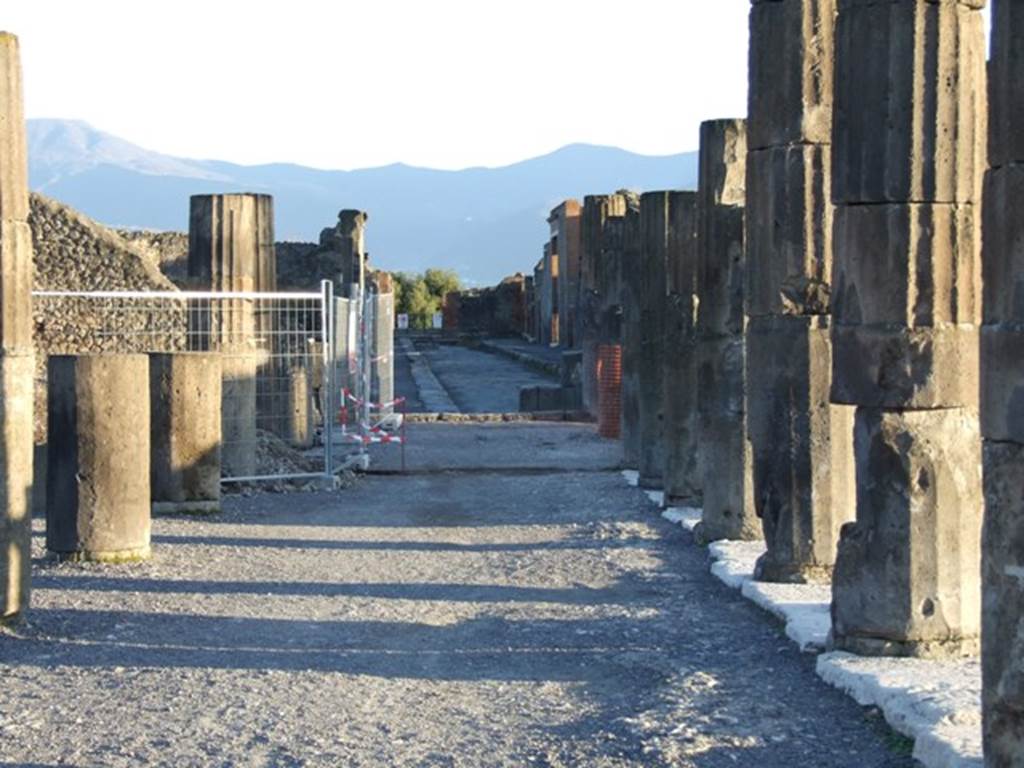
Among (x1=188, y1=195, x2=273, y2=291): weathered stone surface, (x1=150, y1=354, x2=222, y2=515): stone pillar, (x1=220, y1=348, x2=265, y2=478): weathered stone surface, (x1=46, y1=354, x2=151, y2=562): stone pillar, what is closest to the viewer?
(x1=46, y1=354, x2=151, y2=562): stone pillar

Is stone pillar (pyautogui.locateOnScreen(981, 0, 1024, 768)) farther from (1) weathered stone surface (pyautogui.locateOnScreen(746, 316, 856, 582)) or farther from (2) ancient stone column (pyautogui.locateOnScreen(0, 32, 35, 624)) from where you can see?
(2) ancient stone column (pyautogui.locateOnScreen(0, 32, 35, 624))

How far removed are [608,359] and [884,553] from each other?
638 inches

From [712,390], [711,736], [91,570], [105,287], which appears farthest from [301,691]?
[105,287]

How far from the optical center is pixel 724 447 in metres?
13.7

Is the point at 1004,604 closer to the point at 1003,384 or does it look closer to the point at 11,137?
the point at 1003,384

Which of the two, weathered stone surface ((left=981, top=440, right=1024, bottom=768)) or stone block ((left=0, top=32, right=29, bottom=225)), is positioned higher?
stone block ((left=0, top=32, right=29, bottom=225))

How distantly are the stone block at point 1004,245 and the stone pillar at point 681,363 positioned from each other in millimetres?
10306

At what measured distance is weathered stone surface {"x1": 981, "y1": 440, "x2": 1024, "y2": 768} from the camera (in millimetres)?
5457

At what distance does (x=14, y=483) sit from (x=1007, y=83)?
646 cm

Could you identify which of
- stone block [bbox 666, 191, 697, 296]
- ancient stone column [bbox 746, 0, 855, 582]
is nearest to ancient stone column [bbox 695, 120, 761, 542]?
stone block [bbox 666, 191, 697, 296]

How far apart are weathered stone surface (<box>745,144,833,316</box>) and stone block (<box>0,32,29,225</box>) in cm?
466

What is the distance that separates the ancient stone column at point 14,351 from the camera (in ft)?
32.4

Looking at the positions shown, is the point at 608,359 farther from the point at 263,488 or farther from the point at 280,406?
the point at 263,488

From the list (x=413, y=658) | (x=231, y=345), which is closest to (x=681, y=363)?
(x=231, y=345)
